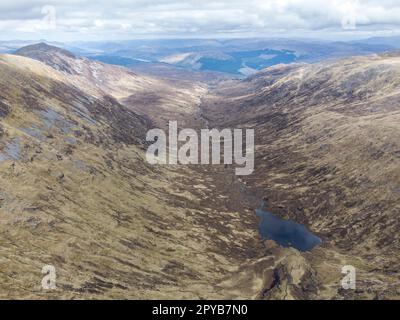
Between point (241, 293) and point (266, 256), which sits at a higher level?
point (266, 256)

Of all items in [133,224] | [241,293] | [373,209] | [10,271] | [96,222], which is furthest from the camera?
[373,209]

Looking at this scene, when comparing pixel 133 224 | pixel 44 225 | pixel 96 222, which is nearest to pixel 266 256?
pixel 133 224

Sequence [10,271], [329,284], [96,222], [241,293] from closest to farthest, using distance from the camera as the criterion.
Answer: [10,271] < [241,293] < [329,284] < [96,222]

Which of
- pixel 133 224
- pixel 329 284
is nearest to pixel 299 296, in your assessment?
pixel 329 284
